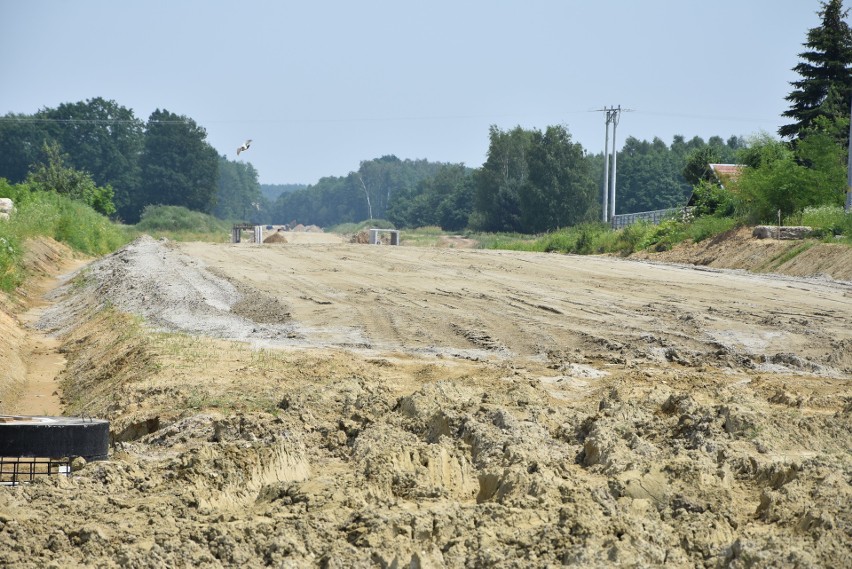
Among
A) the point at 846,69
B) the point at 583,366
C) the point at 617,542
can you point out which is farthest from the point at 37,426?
the point at 846,69

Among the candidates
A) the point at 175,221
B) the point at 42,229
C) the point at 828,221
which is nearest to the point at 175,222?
the point at 175,221

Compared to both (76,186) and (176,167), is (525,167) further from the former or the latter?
(176,167)

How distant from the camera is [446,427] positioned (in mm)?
7750

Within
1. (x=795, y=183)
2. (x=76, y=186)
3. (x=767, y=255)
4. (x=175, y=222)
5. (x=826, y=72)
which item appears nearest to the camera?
(x=767, y=255)

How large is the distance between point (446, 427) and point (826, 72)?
37.9m

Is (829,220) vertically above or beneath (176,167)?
beneath

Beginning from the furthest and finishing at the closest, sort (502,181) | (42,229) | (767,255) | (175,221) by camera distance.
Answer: (175,221), (502,181), (42,229), (767,255)

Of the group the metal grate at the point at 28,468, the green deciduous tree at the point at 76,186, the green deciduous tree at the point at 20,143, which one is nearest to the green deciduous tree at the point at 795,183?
the metal grate at the point at 28,468

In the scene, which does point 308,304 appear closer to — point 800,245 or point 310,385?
point 310,385

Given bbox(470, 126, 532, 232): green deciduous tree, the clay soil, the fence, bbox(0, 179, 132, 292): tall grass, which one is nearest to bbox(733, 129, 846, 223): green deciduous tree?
the fence

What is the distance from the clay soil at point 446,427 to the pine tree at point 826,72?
23.7 metres

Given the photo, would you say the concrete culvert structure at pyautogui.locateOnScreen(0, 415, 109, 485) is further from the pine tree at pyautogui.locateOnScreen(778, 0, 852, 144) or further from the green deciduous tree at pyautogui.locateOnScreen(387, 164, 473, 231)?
the green deciduous tree at pyautogui.locateOnScreen(387, 164, 473, 231)

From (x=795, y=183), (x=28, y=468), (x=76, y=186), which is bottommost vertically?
(x=28, y=468)

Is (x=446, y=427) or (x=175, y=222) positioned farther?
(x=175, y=222)
